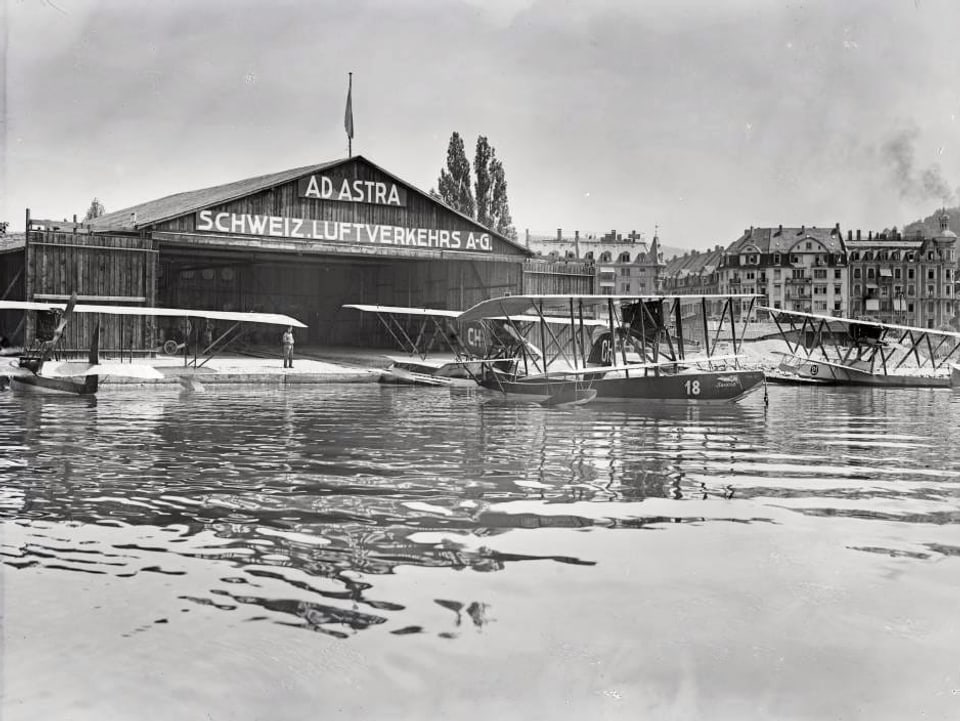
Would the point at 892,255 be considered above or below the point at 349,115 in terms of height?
above

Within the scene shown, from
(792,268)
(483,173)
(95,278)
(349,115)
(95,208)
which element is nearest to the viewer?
(95,278)

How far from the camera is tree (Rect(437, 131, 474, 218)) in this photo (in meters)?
69.6

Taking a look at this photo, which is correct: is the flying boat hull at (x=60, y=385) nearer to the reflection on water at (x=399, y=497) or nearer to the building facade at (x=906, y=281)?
the reflection on water at (x=399, y=497)

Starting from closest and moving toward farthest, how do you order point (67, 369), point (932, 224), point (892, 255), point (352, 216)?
point (67, 369), point (352, 216), point (892, 255), point (932, 224)

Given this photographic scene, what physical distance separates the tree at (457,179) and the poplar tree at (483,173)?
1032mm

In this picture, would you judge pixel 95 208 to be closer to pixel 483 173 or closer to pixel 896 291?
pixel 483 173

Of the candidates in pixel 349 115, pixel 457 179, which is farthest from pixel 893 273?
pixel 349 115

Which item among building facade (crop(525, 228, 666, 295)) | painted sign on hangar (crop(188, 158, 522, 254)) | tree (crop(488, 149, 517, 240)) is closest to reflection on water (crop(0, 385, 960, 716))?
painted sign on hangar (crop(188, 158, 522, 254))

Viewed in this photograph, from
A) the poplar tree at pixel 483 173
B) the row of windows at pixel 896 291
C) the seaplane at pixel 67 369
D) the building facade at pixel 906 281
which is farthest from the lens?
the building facade at pixel 906 281

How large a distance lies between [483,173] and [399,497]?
208ft

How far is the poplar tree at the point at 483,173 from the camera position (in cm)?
7119

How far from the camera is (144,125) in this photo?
150ft

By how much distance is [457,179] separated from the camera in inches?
2761

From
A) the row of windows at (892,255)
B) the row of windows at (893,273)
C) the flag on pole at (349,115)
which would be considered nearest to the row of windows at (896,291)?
Result: the row of windows at (893,273)
